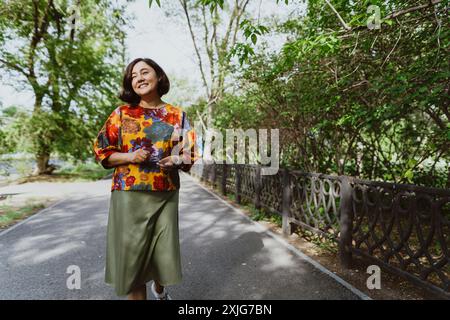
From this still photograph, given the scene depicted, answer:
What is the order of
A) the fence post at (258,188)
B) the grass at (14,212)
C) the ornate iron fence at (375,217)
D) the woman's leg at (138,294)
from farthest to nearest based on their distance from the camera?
the fence post at (258,188) → the grass at (14,212) → the ornate iron fence at (375,217) → the woman's leg at (138,294)

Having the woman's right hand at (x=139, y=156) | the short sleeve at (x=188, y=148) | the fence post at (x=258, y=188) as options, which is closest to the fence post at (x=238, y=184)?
the fence post at (x=258, y=188)

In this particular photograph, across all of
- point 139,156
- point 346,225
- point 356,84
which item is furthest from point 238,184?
point 139,156

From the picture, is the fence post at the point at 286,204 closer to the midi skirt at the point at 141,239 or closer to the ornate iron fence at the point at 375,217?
the ornate iron fence at the point at 375,217

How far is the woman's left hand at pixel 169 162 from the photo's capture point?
2250 millimetres

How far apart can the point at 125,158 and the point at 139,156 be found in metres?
0.13

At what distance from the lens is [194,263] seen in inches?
166

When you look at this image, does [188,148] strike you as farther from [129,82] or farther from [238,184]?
[238,184]

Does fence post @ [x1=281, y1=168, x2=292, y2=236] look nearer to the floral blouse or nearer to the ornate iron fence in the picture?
the ornate iron fence

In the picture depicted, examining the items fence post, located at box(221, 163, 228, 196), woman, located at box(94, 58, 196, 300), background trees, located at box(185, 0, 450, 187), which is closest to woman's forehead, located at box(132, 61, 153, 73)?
woman, located at box(94, 58, 196, 300)

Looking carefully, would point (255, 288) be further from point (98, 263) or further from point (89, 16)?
point (89, 16)

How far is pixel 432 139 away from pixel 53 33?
18.6m

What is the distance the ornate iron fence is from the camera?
3008mm

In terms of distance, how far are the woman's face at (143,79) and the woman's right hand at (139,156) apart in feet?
1.61

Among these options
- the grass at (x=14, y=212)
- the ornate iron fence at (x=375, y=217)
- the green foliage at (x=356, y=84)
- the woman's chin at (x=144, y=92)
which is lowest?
the grass at (x=14, y=212)
